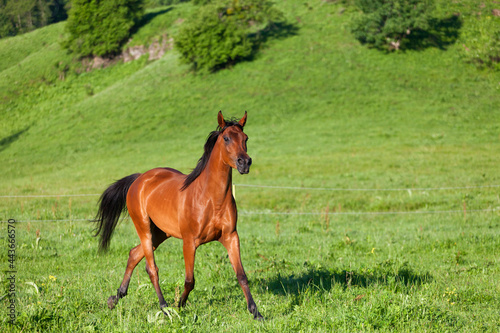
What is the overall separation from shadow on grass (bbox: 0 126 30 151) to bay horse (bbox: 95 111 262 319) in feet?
151

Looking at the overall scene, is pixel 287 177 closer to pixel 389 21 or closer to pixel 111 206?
Answer: pixel 111 206

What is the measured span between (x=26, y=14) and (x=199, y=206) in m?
110

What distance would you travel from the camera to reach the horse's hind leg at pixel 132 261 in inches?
273

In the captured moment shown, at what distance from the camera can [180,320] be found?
5484 millimetres

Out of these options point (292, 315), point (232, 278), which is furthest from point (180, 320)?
point (232, 278)

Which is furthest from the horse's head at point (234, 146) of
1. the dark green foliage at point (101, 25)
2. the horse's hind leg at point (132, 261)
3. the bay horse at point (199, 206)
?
the dark green foliage at point (101, 25)

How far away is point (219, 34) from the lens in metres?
54.6

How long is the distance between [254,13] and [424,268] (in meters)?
53.1

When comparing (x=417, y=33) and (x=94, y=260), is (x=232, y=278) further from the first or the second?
(x=417, y=33)

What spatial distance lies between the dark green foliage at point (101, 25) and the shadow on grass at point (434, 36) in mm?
41652

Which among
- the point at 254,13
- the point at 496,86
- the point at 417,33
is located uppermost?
the point at 254,13

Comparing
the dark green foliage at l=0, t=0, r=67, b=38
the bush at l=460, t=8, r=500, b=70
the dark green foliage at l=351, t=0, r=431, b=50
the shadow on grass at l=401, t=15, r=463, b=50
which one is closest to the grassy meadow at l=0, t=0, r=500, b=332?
the shadow on grass at l=401, t=15, r=463, b=50

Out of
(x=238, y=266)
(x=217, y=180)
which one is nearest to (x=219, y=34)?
(x=217, y=180)

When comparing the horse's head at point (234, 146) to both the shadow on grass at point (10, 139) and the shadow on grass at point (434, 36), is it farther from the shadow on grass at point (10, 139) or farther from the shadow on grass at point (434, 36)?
the shadow on grass at point (434, 36)
